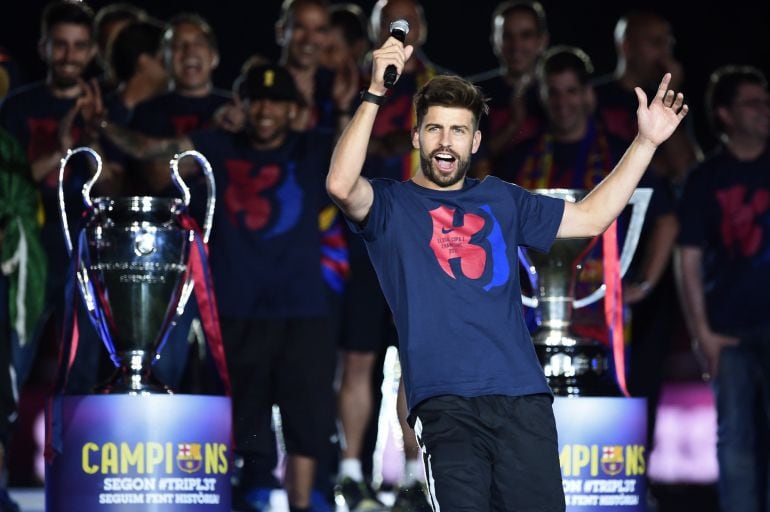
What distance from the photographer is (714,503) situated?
24.4 ft

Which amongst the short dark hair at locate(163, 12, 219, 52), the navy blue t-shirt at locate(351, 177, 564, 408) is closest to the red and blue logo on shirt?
the navy blue t-shirt at locate(351, 177, 564, 408)

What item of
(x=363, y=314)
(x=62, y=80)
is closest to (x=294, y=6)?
(x=62, y=80)

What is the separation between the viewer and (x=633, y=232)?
17.0ft

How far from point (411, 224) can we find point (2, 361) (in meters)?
2.25

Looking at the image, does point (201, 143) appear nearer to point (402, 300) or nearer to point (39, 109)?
point (39, 109)

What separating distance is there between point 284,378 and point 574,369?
1.51m

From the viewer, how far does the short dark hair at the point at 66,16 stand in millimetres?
6504

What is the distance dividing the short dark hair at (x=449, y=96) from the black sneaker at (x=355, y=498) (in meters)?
2.60

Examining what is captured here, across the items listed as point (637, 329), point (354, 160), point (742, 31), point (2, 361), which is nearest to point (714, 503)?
point (637, 329)

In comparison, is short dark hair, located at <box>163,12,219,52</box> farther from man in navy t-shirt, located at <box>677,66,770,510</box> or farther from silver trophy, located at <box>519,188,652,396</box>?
silver trophy, located at <box>519,188,652,396</box>

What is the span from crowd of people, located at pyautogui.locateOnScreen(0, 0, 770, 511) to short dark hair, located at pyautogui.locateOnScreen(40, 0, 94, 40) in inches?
0.4

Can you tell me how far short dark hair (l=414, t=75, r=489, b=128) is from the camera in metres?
4.16

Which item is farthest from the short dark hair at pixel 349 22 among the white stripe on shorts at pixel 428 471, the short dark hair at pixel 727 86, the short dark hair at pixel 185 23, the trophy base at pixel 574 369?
the white stripe on shorts at pixel 428 471

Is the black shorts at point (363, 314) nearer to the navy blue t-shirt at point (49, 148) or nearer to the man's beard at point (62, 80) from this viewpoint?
the navy blue t-shirt at point (49, 148)
